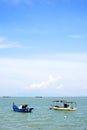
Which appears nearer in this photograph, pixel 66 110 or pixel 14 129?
pixel 14 129

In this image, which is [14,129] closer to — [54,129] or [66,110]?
[54,129]

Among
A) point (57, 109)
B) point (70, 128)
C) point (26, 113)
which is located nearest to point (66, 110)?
point (57, 109)

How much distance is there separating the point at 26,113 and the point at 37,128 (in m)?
22.9

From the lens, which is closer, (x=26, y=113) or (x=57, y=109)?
(x=26, y=113)

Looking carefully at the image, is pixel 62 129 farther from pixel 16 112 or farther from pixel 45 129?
pixel 16 112

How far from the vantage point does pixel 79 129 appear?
1592 inches

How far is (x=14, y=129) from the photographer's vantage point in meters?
39.9

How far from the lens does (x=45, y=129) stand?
40.3m

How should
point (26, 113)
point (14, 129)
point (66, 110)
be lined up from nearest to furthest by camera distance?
point (14, 129) → point (26, 113) → point (66, 110)

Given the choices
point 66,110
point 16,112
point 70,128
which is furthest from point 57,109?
point 70,128

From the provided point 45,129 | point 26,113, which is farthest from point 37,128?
point 26,113

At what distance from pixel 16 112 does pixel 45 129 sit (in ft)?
88.7

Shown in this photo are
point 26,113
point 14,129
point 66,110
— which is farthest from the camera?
point 66,110

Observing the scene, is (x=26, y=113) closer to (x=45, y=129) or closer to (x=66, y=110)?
(x=66, y=110)
